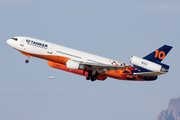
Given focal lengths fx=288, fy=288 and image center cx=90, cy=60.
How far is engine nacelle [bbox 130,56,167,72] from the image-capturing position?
55.3 m

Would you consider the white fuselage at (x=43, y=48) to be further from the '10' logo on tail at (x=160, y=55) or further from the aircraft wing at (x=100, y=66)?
the '10' logo on tail at (x=160, y=55)

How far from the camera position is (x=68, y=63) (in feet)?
180

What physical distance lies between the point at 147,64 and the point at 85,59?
1227 centimetres

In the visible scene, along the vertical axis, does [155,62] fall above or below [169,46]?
below

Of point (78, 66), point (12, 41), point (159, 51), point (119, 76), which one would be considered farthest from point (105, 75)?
point (12, 41)

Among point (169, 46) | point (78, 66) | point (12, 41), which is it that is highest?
point (169, 46)

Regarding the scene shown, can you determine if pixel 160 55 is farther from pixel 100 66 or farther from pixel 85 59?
pixel 85 59

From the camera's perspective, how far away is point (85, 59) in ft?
188

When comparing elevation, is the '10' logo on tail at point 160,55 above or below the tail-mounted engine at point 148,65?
above

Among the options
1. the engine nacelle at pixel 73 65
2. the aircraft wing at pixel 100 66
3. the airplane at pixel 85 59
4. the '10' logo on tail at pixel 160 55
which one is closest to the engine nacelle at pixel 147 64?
the airplane at pixel 85 59

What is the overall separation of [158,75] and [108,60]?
10549 millimetres

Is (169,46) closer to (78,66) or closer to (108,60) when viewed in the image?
(108,60)

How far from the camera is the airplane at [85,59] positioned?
55.8 m

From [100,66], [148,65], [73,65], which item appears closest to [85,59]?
[100,66]
